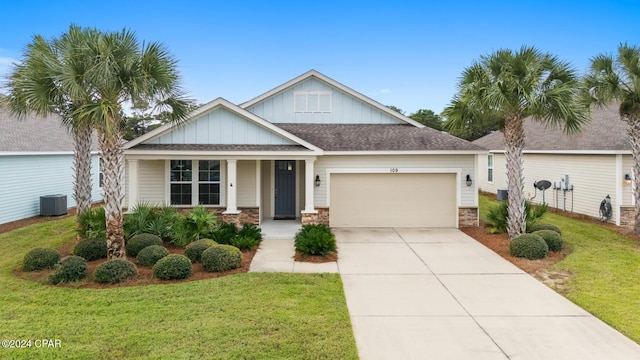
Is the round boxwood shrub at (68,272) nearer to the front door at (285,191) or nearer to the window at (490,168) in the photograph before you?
the front door at (285,191)

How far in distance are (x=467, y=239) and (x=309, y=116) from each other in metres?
8.07

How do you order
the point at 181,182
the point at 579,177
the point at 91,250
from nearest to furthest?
the point at 91,250, the point at 181,182, the point at 579,177

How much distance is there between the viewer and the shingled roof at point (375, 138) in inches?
541

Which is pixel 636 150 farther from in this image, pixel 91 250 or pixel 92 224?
pixel 92 224

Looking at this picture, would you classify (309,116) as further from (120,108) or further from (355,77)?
(355,77)

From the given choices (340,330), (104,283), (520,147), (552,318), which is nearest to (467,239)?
(520,147)

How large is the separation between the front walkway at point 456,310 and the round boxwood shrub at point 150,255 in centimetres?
222

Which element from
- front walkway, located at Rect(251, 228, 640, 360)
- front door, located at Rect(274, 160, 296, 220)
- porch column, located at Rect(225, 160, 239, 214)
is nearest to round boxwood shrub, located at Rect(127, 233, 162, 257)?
front walkway, located at Rect(251, 228, 640, 360)

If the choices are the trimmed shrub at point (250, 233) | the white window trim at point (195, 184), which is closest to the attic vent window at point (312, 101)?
the white window trim at point (195, 184)

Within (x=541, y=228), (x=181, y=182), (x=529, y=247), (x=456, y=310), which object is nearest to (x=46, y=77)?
(x=181, y=182)

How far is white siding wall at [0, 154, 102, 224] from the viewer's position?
46.1ft

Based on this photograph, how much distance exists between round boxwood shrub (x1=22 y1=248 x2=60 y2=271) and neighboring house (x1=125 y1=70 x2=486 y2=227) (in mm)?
4157

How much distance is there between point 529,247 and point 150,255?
9221mm

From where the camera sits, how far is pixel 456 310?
653cm
